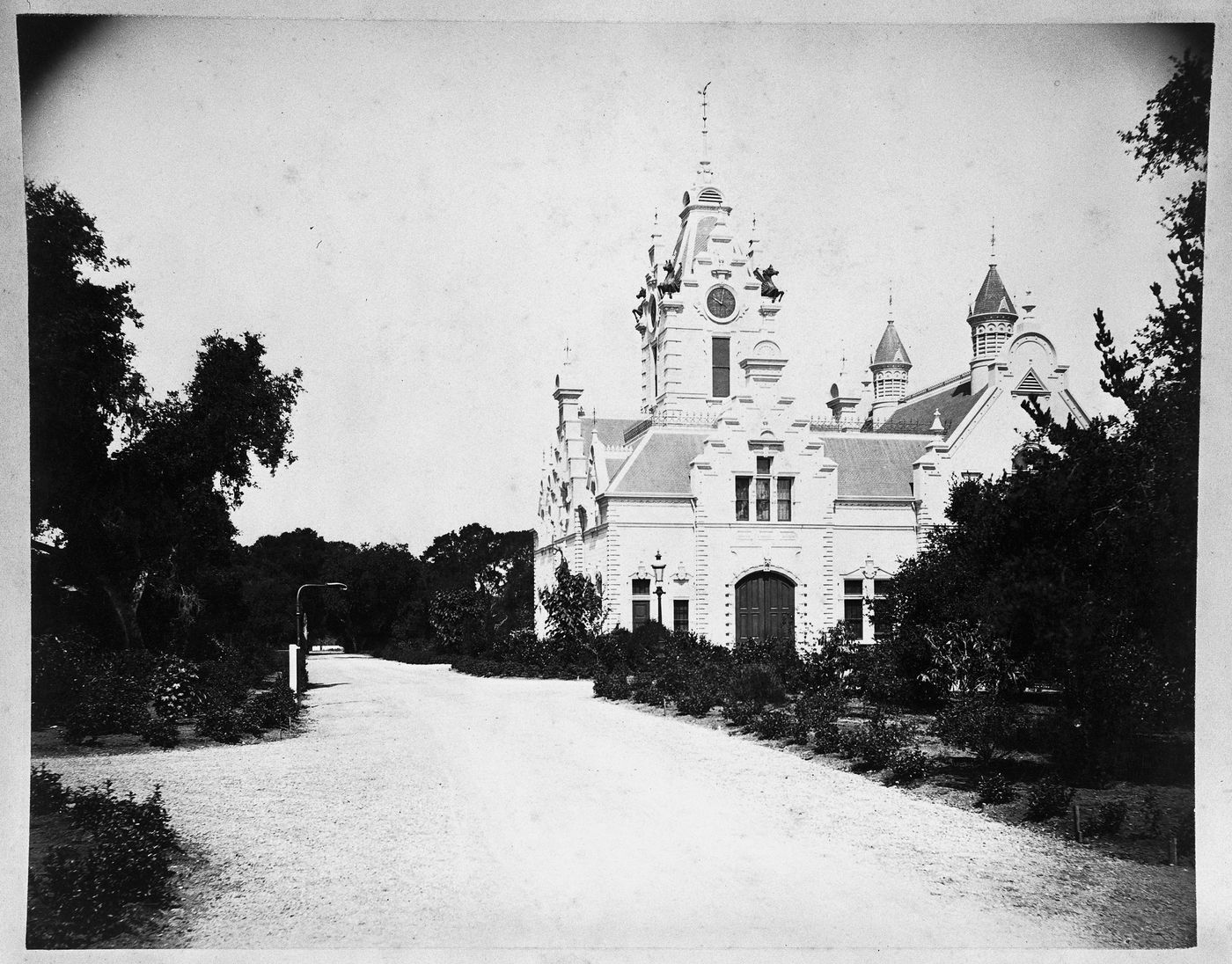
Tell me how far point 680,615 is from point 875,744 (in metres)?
23.5

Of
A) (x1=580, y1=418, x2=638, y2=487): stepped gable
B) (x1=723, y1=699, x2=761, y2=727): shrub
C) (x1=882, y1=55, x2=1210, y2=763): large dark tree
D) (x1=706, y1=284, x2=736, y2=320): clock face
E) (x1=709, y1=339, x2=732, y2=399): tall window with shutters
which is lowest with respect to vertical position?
(x1=723, y1=699, x2=761, y2=727): shrub

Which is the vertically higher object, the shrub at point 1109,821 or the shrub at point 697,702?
the shrub at point 1109,821

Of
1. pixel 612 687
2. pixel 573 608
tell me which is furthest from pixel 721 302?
pixel 612 687

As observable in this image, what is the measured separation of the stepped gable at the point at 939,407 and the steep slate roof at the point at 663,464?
8.88m

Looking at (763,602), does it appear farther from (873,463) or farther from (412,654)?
(412,654)

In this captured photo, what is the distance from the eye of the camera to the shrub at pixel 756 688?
1906 cm

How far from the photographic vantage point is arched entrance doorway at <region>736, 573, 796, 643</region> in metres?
36.7

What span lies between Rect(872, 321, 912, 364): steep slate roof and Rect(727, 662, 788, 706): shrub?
38.0 metres

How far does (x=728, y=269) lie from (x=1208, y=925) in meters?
34.9

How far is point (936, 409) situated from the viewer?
39188 mm

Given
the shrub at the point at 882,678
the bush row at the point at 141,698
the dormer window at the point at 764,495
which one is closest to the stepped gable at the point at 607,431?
the dormer window at the point at 764,495

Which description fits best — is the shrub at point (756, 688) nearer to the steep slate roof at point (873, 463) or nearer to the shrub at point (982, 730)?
the shrub at point (982, 730)

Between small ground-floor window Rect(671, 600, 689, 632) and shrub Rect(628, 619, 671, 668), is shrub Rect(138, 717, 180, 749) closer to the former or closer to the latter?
shrub Rect(628, 619, 671, 668)

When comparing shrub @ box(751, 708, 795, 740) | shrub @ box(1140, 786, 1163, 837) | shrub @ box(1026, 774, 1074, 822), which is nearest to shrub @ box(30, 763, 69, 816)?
shrub @ box(751, 708, 795, 740)
